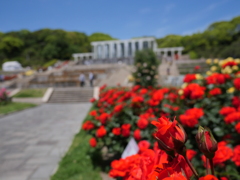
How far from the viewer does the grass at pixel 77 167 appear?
277 cm

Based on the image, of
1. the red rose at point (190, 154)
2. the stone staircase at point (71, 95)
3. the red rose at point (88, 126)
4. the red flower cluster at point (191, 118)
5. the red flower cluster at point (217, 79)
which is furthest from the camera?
the stone staircase at point (71, 95)

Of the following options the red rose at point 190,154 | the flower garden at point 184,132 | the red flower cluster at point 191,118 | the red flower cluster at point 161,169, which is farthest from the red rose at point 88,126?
the red flower cluster at point 161,169

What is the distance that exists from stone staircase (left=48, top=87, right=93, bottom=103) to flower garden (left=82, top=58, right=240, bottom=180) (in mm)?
8383

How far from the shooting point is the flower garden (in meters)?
0.49

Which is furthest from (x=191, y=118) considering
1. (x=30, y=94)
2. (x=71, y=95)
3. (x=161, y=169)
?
(x=30, y=94)

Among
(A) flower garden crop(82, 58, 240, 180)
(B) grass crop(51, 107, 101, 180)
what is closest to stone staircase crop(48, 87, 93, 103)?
(B) grass crop(51, 107, 101, 180)

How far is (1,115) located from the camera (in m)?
7.93

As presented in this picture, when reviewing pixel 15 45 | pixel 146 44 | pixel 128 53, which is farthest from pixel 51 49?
pixel 146 44

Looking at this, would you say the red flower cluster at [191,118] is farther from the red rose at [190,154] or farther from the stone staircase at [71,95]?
the stone staircase at [71,95]

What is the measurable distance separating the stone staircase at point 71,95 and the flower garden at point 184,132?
27.5 feet

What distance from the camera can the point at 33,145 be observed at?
4.45 metres

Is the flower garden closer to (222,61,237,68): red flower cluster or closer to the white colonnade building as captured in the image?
(222,61,237,68): red flower cluster

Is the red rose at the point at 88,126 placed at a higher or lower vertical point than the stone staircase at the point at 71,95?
higher

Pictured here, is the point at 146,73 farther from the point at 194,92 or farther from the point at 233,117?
the point at 233,117
